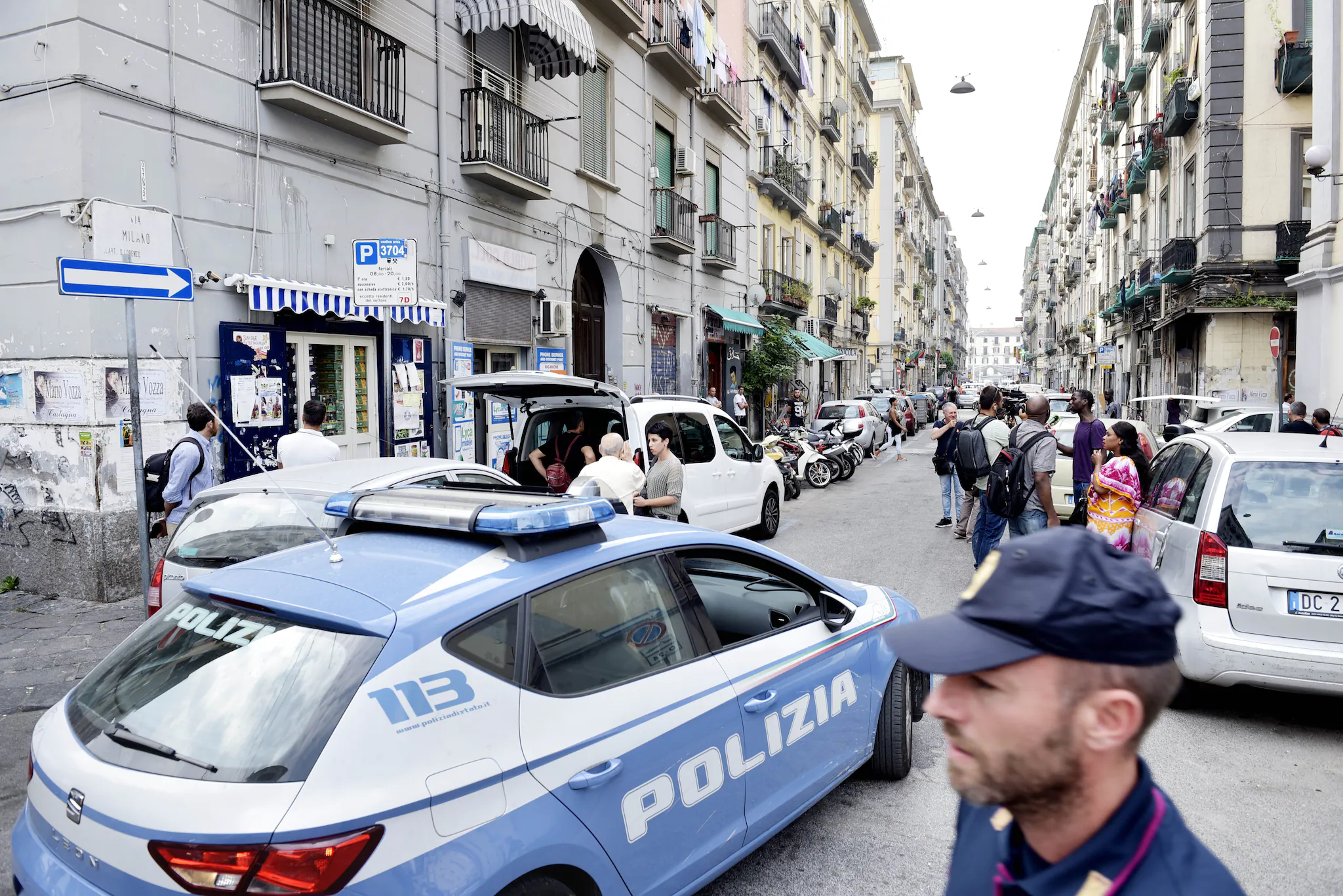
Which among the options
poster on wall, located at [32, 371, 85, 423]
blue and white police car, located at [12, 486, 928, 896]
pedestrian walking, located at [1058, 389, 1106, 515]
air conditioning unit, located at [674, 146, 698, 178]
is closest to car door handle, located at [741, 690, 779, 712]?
blue and white police car, located at [12, 486, 928, 896]

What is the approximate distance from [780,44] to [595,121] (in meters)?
12.8

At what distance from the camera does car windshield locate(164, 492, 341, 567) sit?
483 cm

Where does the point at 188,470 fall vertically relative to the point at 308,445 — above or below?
below

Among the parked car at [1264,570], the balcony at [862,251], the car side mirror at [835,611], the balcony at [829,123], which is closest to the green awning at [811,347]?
the balcony at [829,123]

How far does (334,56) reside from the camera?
33.0ft

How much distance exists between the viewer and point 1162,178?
28969 mm

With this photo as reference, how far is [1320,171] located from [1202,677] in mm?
13980

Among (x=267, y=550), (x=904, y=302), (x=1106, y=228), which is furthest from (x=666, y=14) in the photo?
(x=904, y=302)

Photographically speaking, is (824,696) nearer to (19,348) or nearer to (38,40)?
(19,348)

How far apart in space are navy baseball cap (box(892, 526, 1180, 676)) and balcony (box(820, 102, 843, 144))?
36780 millimetres

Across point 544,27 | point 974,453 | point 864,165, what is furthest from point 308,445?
point 864,165

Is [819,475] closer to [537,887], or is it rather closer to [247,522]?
[247,522]

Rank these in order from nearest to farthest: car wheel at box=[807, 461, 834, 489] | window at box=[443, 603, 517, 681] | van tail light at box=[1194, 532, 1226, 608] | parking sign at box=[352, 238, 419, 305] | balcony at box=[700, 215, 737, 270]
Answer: window at box=[443, 603, 517, 681] < van tail light at box=[1194, 532, 1226, 608] < parking sign at box=[352, 238, 419, 305] < car wheel at box=[807, 461, 834, 489] < balcony at box=[700, 215, 737, 270]

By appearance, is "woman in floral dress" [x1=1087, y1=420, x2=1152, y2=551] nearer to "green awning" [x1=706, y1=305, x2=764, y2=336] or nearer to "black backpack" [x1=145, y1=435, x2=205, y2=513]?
"black backpack" [x1=145, y1=435, x2=205, y2=513]
